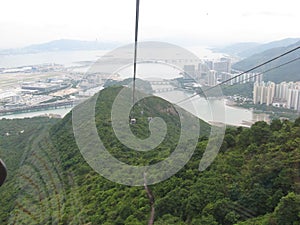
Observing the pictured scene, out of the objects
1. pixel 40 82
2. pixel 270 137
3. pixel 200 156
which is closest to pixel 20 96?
pixel 40 82

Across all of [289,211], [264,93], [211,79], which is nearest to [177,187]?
[289,211]

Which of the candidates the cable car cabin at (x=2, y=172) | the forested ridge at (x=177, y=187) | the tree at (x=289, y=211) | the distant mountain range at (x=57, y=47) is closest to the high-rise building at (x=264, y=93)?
the forested ridge at (x=177, y=187)

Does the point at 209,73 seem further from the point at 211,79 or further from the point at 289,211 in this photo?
the point at 289,211

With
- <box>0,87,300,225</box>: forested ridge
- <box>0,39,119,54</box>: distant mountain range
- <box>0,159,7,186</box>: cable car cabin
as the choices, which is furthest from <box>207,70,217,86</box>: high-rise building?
<box>0,39,119,54</box>: distant mountain range

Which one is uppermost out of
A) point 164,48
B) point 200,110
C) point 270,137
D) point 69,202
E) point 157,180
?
point 164,48

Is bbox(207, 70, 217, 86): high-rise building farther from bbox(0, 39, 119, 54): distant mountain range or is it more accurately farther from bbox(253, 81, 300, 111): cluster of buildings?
bbox(0, 39, 119, 54): distant mountain range

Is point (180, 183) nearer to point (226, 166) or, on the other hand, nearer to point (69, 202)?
point (226, 166)

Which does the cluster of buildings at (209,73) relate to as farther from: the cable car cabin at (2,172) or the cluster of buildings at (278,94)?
the cable car cabin at (2,172)
